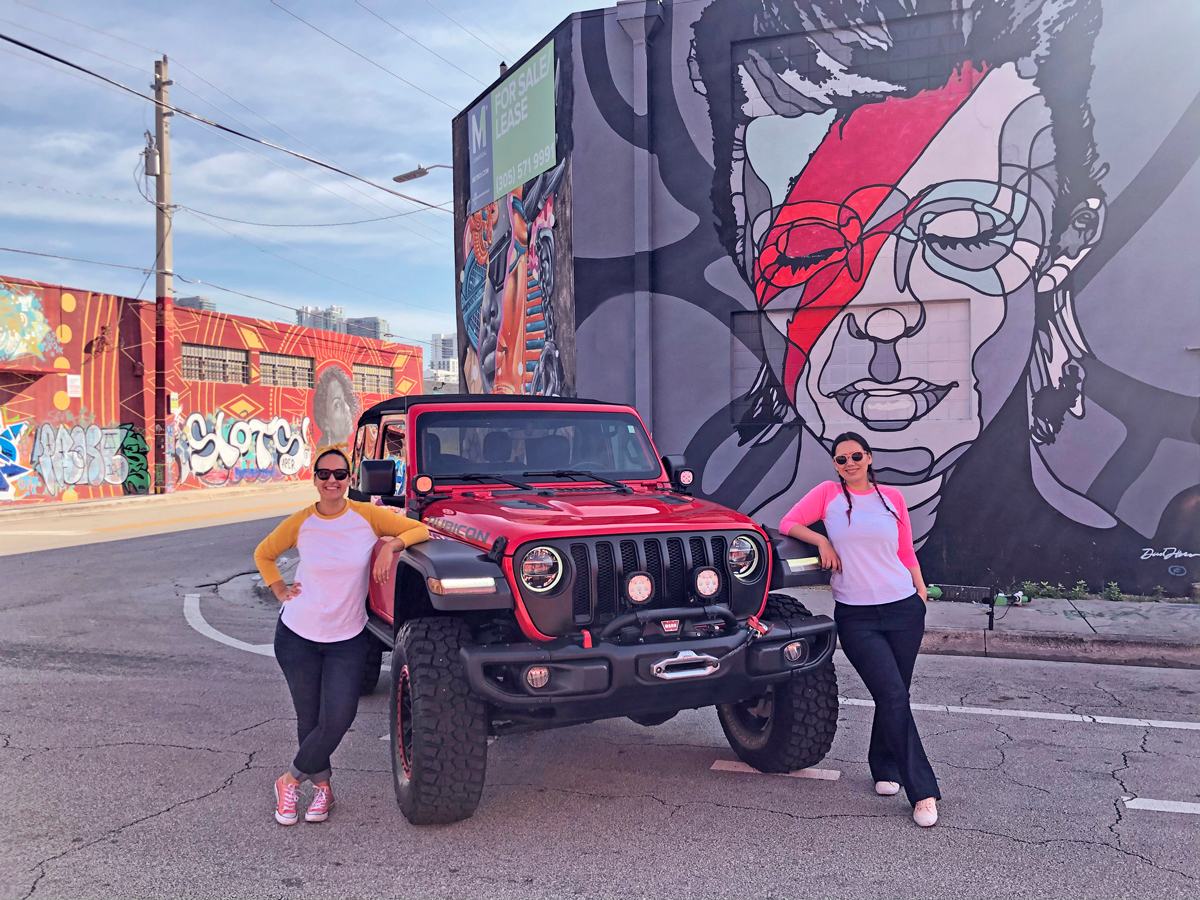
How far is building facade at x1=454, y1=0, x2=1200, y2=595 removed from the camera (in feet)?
30.0

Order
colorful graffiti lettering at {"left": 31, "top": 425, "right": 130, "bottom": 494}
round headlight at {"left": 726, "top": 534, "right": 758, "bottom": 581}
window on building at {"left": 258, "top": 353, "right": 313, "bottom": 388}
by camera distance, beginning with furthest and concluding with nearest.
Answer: window on building at {"left": 258, "top": 353, "right": 313, "bottom": 388}, colorful graffiti lettering at {"left": 31, "top": 425, "right": 130, "bottom": 494}, round headlight at {"left": 726, "top": 534, "right": 758, "bottom": 581}

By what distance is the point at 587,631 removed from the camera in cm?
385

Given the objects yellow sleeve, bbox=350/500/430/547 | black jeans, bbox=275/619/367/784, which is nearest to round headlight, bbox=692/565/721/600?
yellow sleeve, bbox=350/500/430/547

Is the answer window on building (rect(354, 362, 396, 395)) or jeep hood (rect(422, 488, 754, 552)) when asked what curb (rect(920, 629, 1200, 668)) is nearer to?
jeep hood (rect(422, 488, 754, 552))

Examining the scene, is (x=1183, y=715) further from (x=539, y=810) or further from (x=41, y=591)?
(x=41, y=591)

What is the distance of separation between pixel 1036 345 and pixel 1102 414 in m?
0.95

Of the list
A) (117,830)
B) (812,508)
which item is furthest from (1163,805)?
(117,830)

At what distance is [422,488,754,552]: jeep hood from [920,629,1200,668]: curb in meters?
3.72

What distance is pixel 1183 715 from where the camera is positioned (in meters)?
5.68

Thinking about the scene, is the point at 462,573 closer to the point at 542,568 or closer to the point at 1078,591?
the point at 542,568

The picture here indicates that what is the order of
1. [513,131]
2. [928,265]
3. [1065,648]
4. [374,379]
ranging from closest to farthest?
[1065,648], [928,265], [513,131], [374,379]

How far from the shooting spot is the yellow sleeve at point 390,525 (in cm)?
423

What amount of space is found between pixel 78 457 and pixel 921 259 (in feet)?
70.0
